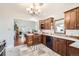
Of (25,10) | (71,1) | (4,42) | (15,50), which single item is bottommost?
(15,50)

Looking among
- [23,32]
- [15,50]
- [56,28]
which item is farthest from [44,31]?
[15,50]

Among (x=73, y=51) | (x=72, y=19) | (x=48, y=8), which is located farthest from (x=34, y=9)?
(x=73, y=51)

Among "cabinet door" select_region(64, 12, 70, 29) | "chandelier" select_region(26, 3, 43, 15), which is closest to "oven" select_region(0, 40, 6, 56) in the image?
"chandelier" select_region(26, 3, 43, 15)

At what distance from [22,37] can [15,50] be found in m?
0.28

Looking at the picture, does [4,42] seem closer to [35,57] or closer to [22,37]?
[22,37]

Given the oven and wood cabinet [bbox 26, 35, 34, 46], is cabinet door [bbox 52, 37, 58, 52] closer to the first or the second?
wood cabinet [bbox 26, 35, 34, 46]

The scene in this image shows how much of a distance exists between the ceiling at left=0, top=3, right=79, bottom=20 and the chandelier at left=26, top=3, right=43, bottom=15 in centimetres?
6

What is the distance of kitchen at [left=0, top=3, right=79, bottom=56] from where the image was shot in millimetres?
1732

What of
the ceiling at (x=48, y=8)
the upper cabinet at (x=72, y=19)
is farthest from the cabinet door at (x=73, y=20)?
the ceiling at (x=48, y=8)

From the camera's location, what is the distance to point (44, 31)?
1.94 m

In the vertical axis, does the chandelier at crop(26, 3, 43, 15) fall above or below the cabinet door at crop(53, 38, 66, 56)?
above

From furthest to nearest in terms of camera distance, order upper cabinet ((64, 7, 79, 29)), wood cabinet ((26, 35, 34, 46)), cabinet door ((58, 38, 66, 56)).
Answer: wood cabinet ((26, 35, 34, 46))
cabinet door ((58, 38, 66, 56))
upper cabinet ((64, 7, 79, 29))

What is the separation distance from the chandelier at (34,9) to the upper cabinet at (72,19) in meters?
0.51

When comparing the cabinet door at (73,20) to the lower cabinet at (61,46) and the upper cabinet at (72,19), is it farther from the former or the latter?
the lower cabinet at (61,46)
